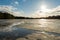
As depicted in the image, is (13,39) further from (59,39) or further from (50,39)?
(59,39)

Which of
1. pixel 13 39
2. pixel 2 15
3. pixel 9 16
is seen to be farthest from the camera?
pixel 9 16

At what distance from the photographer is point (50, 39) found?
12.4 meters

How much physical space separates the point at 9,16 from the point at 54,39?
150 metres

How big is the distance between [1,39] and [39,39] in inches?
163

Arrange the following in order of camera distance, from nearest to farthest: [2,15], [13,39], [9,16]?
[13,39], [2,15], [9,16]

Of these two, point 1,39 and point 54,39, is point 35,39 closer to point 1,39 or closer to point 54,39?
point 54,39

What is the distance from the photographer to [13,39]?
12.2 meters

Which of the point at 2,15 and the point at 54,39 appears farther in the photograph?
the point at 2,15

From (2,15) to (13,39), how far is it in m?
141

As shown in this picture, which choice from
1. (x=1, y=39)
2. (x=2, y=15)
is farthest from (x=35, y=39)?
(x=2, y=15)

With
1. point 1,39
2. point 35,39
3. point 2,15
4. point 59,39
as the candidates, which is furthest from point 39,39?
point 2,15

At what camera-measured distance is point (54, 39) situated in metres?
12.4

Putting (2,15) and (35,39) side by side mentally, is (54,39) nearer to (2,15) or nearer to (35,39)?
(35,39)

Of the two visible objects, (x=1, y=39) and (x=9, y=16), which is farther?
(x=9, y=16)
